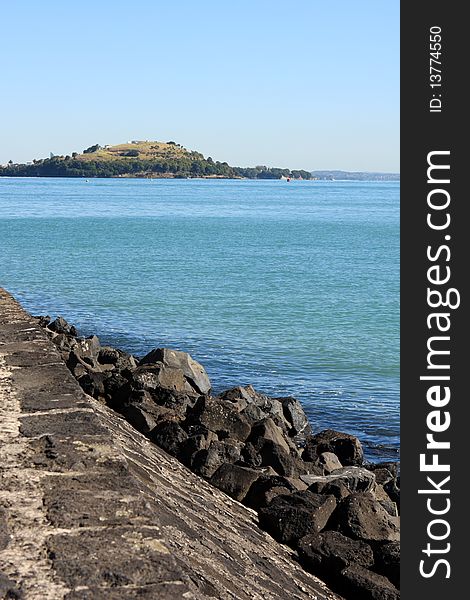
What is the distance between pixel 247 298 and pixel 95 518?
27.1 meters

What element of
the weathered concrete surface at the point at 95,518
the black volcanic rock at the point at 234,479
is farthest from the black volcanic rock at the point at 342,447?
the weathered concrete surface at the point at 95,518

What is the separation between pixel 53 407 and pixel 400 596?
2.51 meters

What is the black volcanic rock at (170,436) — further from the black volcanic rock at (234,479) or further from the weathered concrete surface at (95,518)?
the weathered concrete surface at (95,518)

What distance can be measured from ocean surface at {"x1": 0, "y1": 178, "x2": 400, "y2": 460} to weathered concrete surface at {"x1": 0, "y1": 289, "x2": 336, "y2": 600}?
249 inches

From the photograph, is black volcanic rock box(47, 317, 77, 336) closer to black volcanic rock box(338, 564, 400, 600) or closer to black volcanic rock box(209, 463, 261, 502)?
black volcanic rock box(209, 463, 261, 502)

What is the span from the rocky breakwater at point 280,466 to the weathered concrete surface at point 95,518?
0.76ft

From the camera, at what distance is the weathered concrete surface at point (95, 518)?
360 cm

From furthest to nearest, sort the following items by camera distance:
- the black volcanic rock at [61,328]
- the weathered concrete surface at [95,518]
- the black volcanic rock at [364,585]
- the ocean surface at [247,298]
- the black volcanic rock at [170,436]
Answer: the black volcanic rock at [61,328] → the ocean surface at [247,298] → the black volcanic rock at [170,436] → the black volcanic rock at [364,585] → the weathered concrete surface at [95,518]

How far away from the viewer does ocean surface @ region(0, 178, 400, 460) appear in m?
17.4

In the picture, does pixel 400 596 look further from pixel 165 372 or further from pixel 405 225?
pixel 165 372

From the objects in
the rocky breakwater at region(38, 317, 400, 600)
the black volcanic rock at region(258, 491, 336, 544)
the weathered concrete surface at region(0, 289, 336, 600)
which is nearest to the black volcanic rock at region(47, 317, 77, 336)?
the rocky breakwater at region(38, 317, 400, 600)

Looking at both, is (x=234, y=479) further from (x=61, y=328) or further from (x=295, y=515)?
(x=61, y=328)

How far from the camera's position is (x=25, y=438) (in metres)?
5.01

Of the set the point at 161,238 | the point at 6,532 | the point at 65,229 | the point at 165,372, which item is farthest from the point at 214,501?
the point at 65,229
